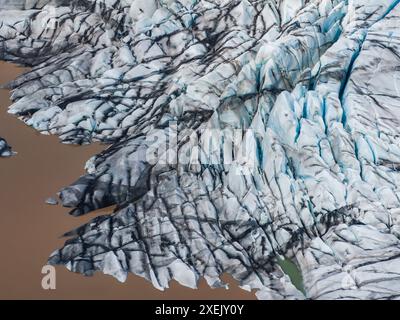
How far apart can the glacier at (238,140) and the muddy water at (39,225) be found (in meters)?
0.16

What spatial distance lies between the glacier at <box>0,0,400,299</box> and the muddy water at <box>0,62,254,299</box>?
0.54ft

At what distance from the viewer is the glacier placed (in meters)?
9.08

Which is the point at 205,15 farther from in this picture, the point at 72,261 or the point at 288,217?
the point at 72,261

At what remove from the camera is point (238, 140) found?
10336mm

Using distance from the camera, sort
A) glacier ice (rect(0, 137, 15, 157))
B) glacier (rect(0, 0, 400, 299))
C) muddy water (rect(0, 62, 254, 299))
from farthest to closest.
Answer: glacier ice (rect(0, 137, 15, 157)), glacier (rect(0, 0, 400, 299)), muddy water (rect(0, 62, 254, 299))

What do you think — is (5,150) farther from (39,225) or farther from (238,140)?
(238,140)

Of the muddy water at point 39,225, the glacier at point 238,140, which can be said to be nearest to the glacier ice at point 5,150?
the muddy water at point 39,225

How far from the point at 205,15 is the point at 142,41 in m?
1.36

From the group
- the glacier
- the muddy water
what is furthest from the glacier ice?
the glacier

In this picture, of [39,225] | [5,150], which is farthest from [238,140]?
[5,150]

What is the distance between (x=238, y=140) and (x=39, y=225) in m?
3.36

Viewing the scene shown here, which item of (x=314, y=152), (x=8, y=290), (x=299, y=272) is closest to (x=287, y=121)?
Result: (x=314, y=152)

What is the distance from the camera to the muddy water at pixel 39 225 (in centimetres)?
866

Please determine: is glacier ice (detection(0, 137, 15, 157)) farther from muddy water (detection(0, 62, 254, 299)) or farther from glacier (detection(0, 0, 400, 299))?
glacier (detection(0, 0, 400, 299))
